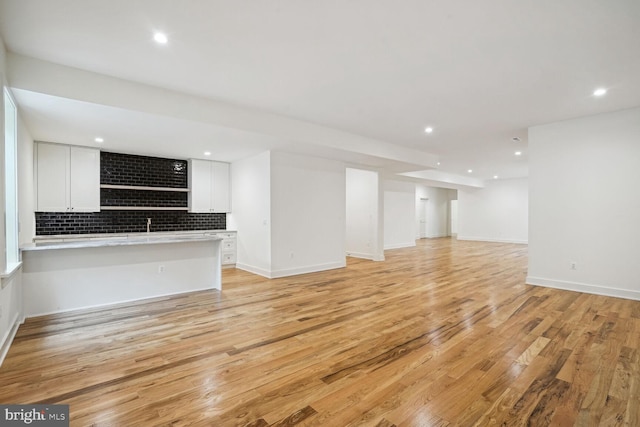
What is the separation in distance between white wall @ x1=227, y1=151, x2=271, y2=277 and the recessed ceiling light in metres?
3.13

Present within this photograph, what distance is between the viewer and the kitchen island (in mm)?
3633

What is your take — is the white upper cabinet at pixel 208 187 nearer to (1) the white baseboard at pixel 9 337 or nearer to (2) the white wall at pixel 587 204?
(1) the white baseboard at pixel 9 337

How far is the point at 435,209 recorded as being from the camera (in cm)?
1591

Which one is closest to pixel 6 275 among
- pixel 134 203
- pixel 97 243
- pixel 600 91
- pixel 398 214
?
pixel 97 243

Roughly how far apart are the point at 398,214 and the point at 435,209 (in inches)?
224

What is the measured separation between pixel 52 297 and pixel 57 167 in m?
2.65

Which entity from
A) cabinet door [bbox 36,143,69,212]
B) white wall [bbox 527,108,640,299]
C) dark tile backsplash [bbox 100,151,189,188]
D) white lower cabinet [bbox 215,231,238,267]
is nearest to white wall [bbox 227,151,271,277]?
white lower cabinet [bbox 215,231,238,267]

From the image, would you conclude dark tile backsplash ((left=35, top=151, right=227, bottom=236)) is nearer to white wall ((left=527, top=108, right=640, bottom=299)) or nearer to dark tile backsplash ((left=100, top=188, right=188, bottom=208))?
dark tile backsplash ((left=100, top=188, right=188, bottom=208))

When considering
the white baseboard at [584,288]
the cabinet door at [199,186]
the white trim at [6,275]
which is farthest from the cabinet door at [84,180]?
the white baseboard at [584,288]

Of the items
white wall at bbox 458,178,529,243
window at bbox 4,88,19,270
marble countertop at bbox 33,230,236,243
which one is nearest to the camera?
window at bbox 4,88,19,270

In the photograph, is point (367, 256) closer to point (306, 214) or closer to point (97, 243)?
point (306, 214)

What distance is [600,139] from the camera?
462cm

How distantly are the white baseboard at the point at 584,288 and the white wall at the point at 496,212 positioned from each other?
811cm

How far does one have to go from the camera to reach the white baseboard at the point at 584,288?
4.37 m
